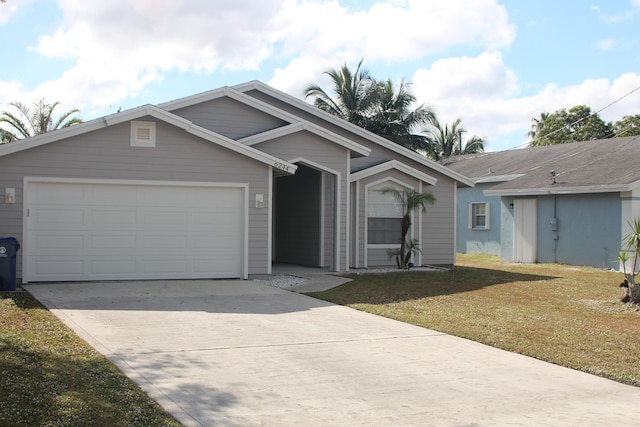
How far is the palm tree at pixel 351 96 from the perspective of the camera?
118ft

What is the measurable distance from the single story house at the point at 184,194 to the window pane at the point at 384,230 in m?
0.03

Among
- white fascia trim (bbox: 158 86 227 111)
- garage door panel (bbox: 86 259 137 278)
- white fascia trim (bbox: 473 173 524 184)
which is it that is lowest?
garage door panel (bbox: 86 259 137 278)

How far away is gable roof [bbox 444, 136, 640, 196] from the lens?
2089cm

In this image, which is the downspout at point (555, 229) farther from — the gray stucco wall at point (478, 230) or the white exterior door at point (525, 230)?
the gray stucco wall at point (478, 230)

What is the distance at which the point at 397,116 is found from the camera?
36062mm

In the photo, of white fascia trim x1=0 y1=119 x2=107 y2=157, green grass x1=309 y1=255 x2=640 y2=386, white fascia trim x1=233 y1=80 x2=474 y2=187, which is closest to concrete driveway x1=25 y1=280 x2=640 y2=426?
green grass x1=309 y1=255 x2=640 y2=386

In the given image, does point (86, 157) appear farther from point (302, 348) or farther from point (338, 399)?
point (338, 399)

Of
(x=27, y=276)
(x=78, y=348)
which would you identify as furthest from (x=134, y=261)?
(x=78, y=348)

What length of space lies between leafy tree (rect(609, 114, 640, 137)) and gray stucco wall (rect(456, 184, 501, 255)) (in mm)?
25512

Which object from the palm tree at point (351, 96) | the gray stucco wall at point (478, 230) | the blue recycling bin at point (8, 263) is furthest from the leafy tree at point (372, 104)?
the blue recycling bin at point (8, 263)

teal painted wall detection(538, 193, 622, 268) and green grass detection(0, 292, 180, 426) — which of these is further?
teal painted wall detection(538, 193, 622, 268)

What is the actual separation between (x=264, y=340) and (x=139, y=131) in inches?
297

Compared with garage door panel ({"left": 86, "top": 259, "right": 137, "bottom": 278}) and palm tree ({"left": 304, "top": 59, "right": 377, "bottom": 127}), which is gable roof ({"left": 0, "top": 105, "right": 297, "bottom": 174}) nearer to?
garage door panel ({"left": 86, "top": 259, "right": 137, "bottom": 278})

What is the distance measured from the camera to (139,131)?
48.3 feet
